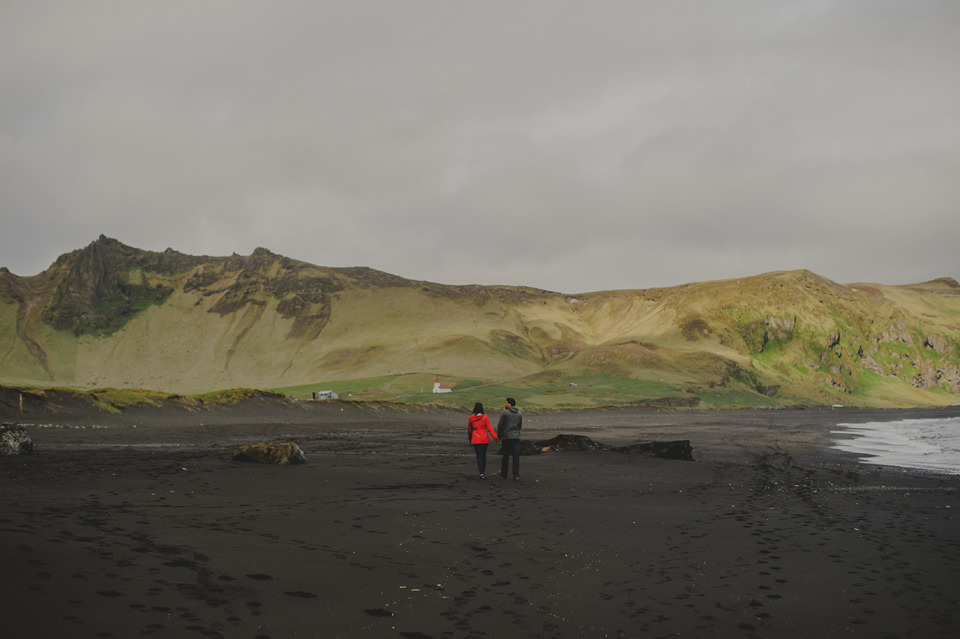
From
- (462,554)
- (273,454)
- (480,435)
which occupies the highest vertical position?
(480,435)

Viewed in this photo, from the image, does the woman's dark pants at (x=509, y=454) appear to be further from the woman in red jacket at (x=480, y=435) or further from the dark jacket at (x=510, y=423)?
the woman in red jacket at (x=480, y=435)

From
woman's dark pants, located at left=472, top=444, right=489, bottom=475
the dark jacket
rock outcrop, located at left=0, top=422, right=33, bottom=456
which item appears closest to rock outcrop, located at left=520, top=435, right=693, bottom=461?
the dark jacket

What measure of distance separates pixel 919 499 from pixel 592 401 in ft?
402

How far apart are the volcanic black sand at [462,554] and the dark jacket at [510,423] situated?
142cm

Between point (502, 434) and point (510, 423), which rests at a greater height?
point (510, 423)

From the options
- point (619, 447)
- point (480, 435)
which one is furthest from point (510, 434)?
point (619, 447)

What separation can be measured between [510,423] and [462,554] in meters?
10.3

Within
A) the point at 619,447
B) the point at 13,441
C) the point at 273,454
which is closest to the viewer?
the point at 13,441

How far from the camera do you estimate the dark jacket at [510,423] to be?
19656 mm

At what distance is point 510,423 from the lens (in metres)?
19.7

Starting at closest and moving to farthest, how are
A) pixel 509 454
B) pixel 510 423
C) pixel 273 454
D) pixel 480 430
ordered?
pixel 509 454 < pixel 510 423 < pixel 480 430 < pixel 273 454

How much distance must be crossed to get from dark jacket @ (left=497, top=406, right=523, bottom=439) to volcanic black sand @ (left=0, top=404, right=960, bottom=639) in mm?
1424

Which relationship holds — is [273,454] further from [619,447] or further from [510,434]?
[619,447]

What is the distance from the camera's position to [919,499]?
15.5m
